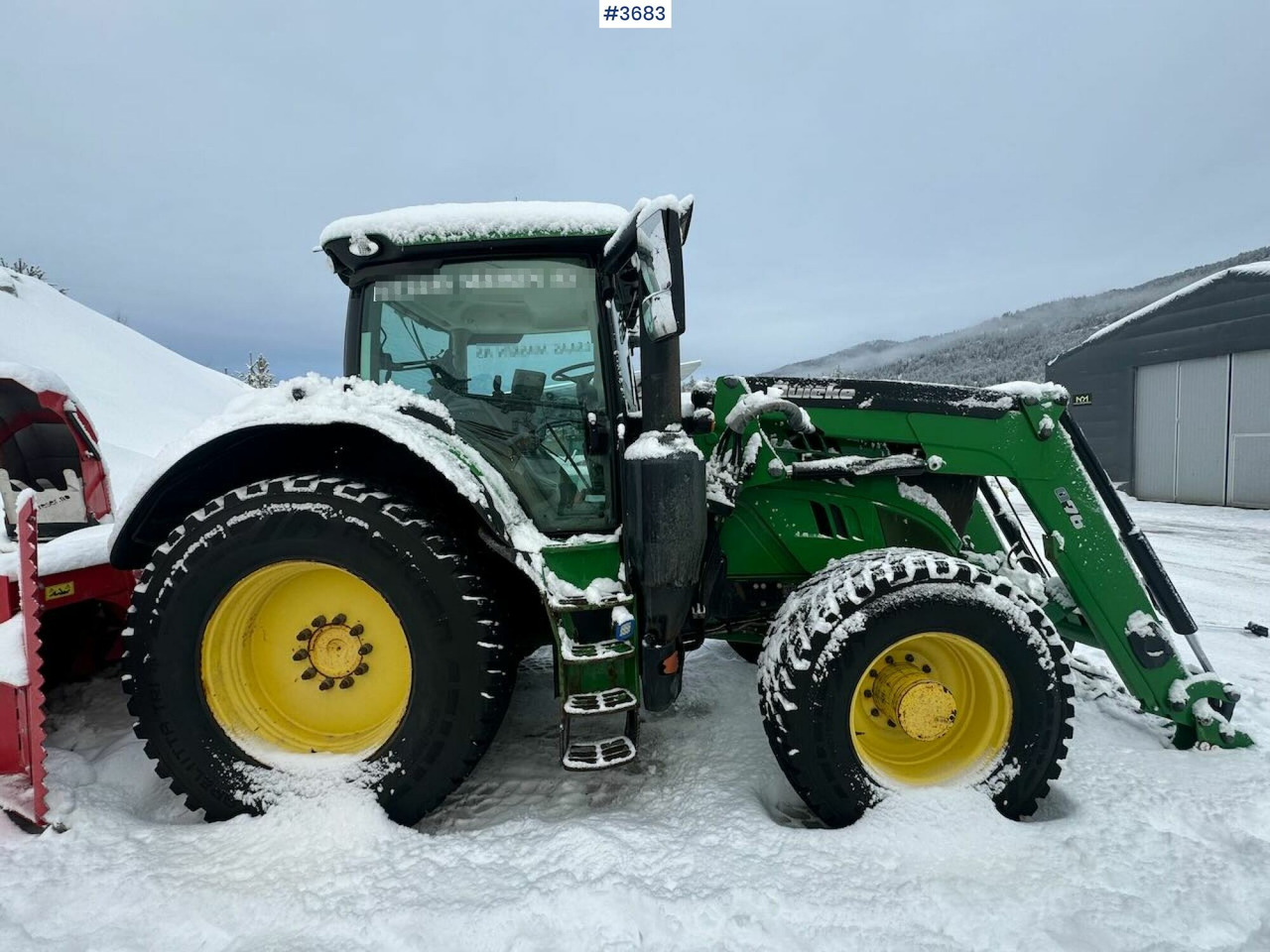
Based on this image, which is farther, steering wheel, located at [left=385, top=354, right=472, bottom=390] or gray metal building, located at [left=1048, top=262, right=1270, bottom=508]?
gray metal building, located at [left=1048, top=262, right=1270, bottom=508]

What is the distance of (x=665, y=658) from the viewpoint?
7.57 feet

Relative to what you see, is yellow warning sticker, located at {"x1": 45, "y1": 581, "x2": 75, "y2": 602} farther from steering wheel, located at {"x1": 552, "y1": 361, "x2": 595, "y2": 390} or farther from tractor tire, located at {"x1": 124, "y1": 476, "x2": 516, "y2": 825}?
steering wheel, located at {"x1": 552, "y1": 361, "x2": 595, "y2": 390}

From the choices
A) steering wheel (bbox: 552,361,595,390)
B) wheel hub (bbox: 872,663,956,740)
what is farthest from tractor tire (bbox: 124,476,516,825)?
wheel hub (bbox: 872,663,956,740)

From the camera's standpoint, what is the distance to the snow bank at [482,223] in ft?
7.82

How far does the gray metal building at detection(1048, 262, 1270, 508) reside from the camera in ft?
37.4

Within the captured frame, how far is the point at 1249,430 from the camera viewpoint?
37.6ft

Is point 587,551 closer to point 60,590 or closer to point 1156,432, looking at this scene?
point 60,590

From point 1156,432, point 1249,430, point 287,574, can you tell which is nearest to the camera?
point 287,574

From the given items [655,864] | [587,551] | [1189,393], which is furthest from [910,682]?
[1189,393]

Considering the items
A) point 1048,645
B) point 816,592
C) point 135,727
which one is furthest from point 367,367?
point 1048,645

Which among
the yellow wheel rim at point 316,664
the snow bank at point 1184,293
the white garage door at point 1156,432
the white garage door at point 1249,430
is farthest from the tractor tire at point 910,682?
the white garage door at point 1156,432

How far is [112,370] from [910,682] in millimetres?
28152

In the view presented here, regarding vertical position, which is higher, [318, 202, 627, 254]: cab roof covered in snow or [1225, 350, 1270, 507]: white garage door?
[318, 202, 627, 254]: cab roof covered in snow

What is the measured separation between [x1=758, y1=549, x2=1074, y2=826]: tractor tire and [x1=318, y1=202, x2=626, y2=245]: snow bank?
1520 mm
